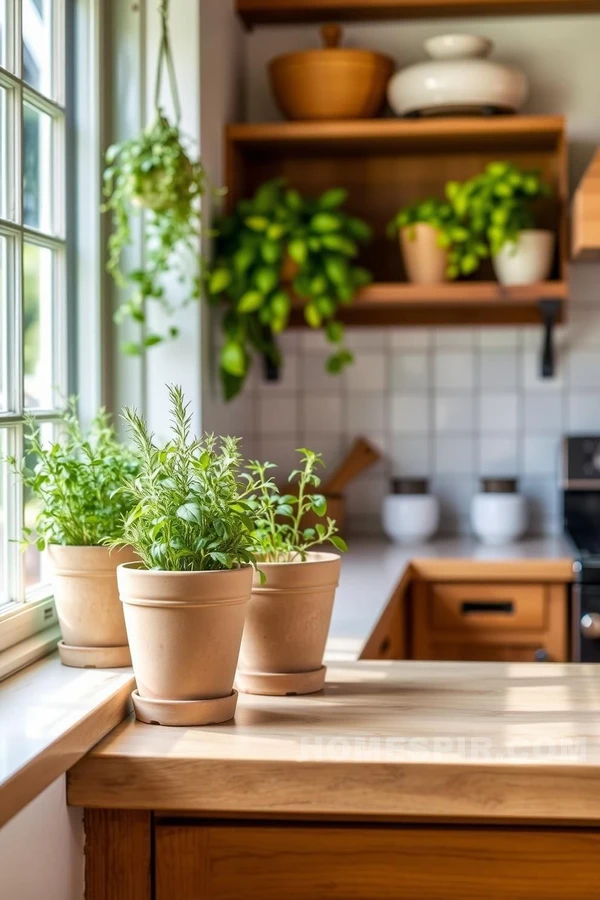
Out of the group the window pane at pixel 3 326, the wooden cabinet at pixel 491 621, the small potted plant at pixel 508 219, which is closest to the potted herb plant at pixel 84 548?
the window pane at pixel 3 326

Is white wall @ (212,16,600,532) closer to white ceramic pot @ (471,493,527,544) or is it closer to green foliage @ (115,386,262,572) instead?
white ceramic pot @ (471,493,527,544)

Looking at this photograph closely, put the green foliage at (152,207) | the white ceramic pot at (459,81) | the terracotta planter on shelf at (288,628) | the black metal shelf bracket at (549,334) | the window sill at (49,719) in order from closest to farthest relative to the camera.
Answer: the window sill at (49,719) → the terracotta planter on shelf at (288,628) → the green foliage at (152,207) → the white ceramic pot at (459,81) → the black metal shelf bracket at (549,334)

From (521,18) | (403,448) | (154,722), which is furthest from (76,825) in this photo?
(521,18)

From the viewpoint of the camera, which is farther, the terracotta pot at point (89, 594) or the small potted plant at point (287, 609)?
the terracotta pot at point (89, 594)

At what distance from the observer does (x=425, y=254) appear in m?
2.93

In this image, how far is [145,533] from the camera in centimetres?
117

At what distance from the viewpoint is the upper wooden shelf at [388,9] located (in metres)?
2.99

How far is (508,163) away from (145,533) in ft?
7.08

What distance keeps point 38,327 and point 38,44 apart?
0.46m

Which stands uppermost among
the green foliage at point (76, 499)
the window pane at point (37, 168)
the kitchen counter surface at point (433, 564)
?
the window pane at point (37, 168)

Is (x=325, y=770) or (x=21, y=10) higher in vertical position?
(x=21, y=10)

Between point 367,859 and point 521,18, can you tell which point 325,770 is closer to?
point 367,859

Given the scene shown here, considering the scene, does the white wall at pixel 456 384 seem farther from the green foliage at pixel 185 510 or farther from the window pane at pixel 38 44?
the green foliage at pixel 185 510

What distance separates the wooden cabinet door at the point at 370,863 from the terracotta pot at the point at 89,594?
34 centimetres
